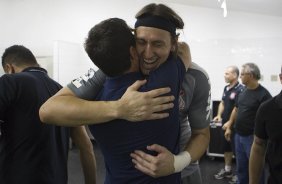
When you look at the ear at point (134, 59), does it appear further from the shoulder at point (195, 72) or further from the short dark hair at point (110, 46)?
the shoulder at point (195, 72)

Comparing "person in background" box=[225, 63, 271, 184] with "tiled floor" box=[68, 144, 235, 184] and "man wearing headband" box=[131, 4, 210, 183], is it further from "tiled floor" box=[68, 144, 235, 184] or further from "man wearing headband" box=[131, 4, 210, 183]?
"man wearing headband" box=[131, 4, 210, 183]

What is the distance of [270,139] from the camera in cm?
169

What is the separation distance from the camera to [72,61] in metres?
6.19

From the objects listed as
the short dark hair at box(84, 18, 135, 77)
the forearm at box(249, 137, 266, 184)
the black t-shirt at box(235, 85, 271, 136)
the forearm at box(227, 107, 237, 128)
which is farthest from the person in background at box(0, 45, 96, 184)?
the forearm at box(227, 107, 237, 128)

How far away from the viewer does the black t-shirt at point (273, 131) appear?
1.63 meters

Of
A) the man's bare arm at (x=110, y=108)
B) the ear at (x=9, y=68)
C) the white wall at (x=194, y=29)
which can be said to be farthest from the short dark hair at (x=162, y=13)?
the white wall at (x=194, y=29)

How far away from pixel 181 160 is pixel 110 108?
38 cm

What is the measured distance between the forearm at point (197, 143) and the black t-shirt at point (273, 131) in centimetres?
56

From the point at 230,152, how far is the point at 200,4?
287 centimetres

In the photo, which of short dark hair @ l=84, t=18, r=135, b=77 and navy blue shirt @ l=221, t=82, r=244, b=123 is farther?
navy blue shirt @ l=221, t=82, r=244, b=123

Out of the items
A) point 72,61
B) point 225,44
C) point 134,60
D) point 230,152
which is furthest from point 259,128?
point 72,61

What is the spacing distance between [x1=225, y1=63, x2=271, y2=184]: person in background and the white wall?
181 centimetres

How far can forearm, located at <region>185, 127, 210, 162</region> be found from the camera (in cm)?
125

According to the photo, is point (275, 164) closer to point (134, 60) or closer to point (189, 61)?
point (189, 61)
